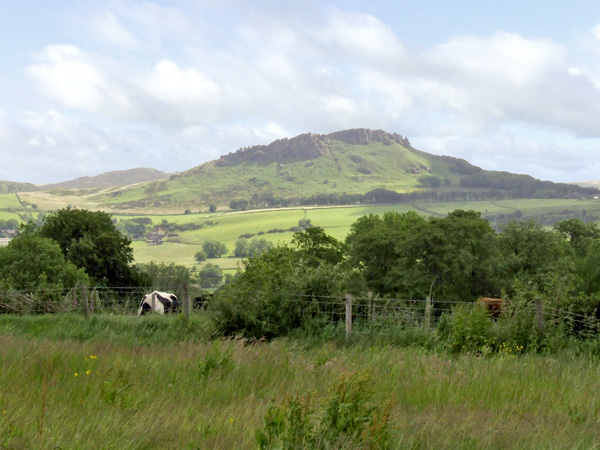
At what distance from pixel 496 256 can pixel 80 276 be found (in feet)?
127

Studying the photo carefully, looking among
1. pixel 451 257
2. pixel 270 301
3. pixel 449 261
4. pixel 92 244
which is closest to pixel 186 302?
pixel 270 301

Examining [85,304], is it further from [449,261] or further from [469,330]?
[449,261]

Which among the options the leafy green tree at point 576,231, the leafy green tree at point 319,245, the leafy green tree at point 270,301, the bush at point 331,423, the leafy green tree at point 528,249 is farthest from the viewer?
the leafy green tree at point 576,231

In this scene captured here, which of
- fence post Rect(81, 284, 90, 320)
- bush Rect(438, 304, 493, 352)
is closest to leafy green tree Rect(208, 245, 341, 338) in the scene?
bush Rect(438, 304, 493, 352)

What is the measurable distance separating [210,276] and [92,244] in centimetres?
10868

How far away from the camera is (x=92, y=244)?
5391 centimetres

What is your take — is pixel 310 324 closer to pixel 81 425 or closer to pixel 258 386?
pixel 258 386

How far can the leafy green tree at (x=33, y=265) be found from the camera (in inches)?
1737

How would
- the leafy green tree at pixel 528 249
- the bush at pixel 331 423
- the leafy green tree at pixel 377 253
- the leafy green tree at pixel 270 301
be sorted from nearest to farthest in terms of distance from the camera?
1. the bush at pixel 331 423
2. the leafy green tree at pixel 270 301
3. the leafy green tree at pixel 528 249
4. the leafy green tree at pixel 377 253

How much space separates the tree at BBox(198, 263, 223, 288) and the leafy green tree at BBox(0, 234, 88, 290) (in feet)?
315

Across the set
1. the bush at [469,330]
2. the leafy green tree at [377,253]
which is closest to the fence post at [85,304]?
the bush at [469,330]

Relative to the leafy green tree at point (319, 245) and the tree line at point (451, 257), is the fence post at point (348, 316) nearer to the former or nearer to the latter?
the tree line at point (451, 257)

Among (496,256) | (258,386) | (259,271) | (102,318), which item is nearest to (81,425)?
(258,386)

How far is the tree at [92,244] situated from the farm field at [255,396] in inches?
1819
